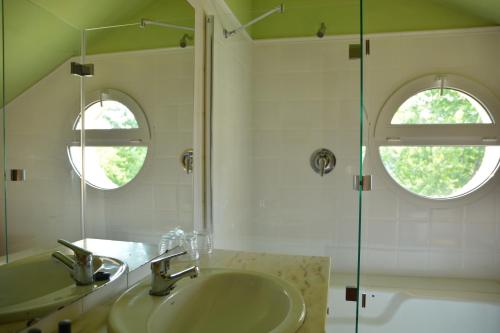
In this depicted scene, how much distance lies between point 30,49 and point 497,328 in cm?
278

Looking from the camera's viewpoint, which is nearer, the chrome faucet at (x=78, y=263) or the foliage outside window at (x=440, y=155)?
the chrome faucet at (x=78, y=263)

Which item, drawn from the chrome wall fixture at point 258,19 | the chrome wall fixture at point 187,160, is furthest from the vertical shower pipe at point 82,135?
the chrome wall fixture at point 258,19

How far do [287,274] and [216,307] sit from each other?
29 cm

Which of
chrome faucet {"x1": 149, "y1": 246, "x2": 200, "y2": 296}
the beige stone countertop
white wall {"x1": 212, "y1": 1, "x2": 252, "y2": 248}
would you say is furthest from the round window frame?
chrome faucet {"x1": 149, "y1": 246, "x2": 200, "y2": 296}

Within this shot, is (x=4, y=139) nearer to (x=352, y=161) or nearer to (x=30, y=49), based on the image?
(x=30, y=49)

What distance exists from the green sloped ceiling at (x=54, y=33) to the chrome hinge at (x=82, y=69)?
3 cm

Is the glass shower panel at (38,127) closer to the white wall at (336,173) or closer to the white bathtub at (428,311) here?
the white wall at (336,173)

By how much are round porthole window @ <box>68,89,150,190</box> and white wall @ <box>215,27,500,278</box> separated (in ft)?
Result: 3.88

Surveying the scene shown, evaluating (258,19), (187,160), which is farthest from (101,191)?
(258,19)

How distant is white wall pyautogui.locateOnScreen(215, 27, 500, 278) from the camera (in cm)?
234

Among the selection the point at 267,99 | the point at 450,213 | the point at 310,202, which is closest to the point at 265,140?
the point at 267,99

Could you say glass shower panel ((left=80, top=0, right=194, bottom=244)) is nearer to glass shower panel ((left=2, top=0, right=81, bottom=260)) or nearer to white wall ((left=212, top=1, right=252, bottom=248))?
glass shower panel ((left=2, top=0, right=81, bottom=260))

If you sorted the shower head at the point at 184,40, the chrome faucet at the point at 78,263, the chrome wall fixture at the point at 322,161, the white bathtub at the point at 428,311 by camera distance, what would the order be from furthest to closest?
the chrome wall fixture at the point at 322,161
the white bathtub at the point at 428,311
the shower head at the point at 184,40
the chrome faucet at the point at 78,263

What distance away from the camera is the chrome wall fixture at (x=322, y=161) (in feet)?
7.49
